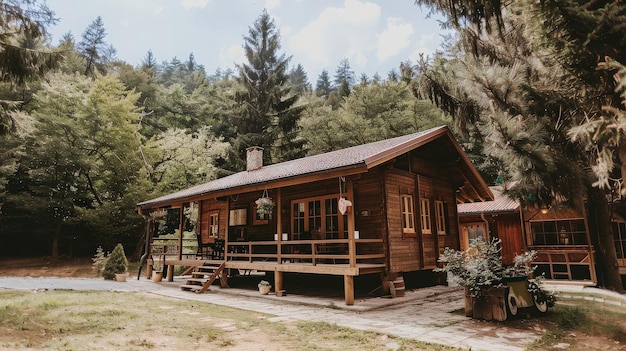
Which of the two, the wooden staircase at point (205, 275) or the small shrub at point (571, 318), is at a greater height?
the wooden staircase at point (205, 275)

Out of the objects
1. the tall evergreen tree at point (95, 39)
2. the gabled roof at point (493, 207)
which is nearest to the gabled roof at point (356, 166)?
the gabled roof at point (493, 207)

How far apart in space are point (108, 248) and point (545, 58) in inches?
959

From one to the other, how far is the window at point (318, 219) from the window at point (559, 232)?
32.2 feet

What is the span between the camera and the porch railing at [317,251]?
9.80 meters

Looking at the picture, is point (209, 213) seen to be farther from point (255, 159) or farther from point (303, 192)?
point (303, 192)

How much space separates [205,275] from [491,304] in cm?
898

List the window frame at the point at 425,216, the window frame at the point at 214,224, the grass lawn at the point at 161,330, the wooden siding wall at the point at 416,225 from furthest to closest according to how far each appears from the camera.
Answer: the window frame at the point at 214,224 → the window frame at the point at 425,216 → the wooden siding wall at the point at 416,225 → the grass lawn at the point at 161,330

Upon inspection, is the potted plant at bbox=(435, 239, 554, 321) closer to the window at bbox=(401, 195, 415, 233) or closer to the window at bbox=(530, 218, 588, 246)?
the window at bbox=(401, 195, 415, 233)

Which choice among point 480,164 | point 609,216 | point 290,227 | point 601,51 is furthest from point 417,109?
point 601,51

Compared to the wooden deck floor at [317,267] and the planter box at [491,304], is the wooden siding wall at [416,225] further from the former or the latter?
the planter box at [491,304]

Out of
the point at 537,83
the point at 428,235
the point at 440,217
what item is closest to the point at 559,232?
Answer: the point at 440,217

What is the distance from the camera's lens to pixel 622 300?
10.3 meters

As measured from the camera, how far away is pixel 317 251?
38.1 feet

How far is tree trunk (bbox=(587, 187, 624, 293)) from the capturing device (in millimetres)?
11977
